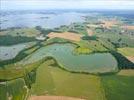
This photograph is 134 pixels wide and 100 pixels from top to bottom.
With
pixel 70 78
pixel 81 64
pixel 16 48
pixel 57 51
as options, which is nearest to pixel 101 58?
pixel 81 64

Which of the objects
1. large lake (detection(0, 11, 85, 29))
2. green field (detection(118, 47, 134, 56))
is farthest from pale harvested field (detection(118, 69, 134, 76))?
large lake (detection(0, 11, 85, 29))

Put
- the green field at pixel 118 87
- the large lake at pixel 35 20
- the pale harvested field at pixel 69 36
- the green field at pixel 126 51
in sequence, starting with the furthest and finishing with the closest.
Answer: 1. the large lake at pixel 35 20
2. the pale harvested field at pixel 69 36
3. the green field at pixel 126 51
4. the green field at pixel 118 87

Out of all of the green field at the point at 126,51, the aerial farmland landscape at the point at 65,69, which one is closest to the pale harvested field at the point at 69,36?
the aerial farmland landscape at the point at 65,69

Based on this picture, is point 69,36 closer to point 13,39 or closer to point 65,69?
point 13,39

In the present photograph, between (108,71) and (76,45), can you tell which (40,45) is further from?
(108,71)

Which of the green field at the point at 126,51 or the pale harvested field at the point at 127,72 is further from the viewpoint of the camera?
the green field at the point at 126,51

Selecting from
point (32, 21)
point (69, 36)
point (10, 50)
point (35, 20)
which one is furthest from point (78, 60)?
point (35, 20)

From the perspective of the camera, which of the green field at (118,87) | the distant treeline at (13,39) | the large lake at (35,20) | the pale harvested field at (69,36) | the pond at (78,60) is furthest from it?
the large lake at (35,20)

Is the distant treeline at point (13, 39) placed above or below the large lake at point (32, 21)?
above

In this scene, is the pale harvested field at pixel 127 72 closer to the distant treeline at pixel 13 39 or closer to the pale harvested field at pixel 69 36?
the pale harvested field at pixel 69 36
